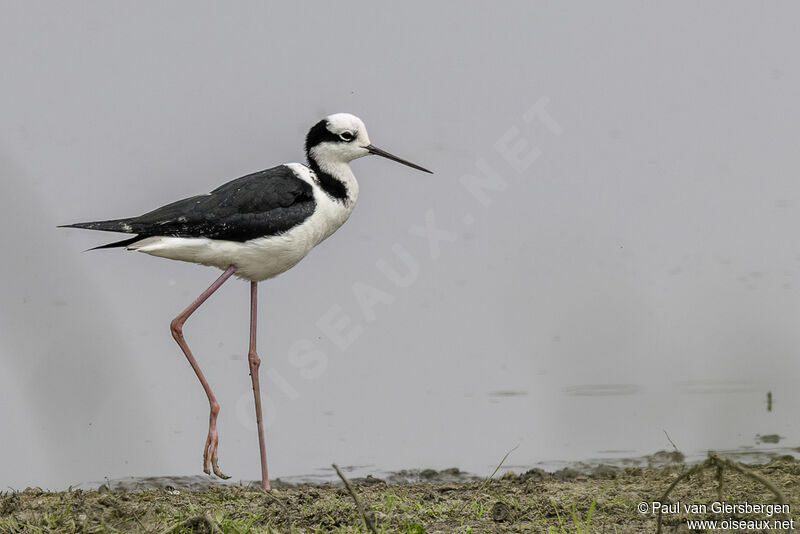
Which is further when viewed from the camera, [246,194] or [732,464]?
[246,194]

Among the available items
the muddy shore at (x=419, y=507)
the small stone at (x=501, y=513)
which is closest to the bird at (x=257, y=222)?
the muddy shore at (x=419, y=507)

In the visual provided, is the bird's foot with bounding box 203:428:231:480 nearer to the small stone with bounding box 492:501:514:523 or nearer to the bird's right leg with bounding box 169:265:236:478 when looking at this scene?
the bird's right leg with bounding box 169:265:236:478

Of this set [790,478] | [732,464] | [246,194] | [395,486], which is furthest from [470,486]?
[732,464]

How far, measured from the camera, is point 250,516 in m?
5.05

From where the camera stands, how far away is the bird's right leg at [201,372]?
261 inches

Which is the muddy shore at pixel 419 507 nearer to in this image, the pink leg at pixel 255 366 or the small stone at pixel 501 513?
the small stone at pixel 501 513

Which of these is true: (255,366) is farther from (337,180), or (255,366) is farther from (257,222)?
(337,180)

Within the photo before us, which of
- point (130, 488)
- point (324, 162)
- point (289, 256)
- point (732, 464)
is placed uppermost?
point (324, 162)

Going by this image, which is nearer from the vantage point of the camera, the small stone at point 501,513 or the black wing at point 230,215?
the small stone at point 501,513

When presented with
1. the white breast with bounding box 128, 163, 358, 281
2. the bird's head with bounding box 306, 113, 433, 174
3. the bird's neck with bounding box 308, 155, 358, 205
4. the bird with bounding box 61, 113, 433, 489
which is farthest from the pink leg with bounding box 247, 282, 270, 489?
the bird's head with bounding box 306, 113, 433, 174

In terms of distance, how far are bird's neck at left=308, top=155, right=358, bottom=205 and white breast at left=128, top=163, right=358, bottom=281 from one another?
5cm

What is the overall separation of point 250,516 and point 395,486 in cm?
126

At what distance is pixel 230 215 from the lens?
6465 mm

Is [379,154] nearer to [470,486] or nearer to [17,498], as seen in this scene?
[470,486]
